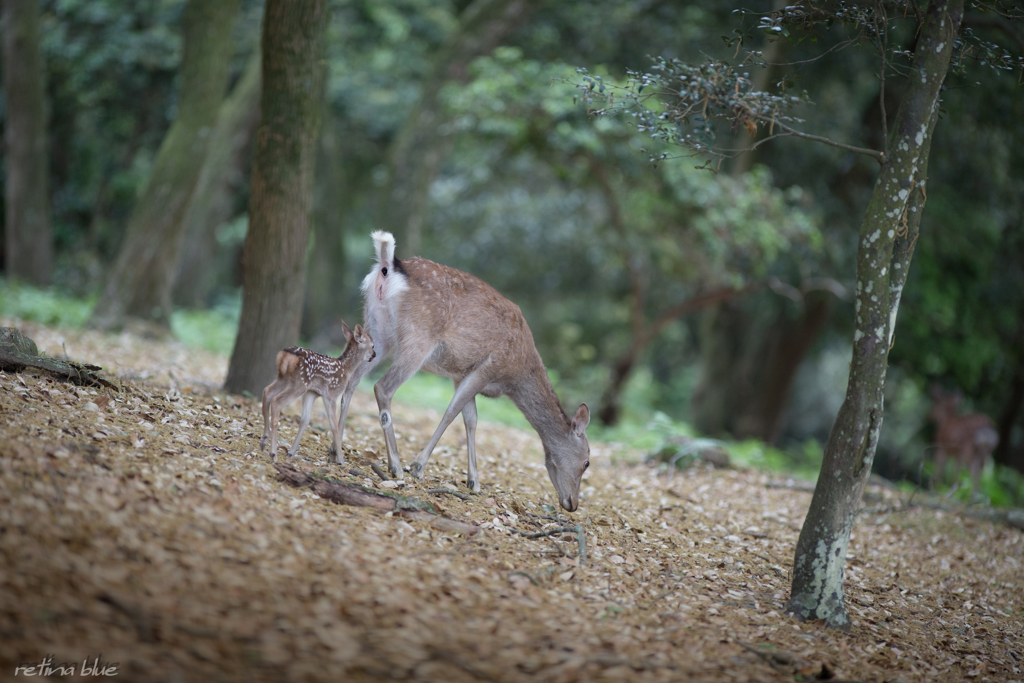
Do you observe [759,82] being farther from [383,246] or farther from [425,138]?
[383,246]

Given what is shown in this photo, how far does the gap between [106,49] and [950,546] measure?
17.5 m

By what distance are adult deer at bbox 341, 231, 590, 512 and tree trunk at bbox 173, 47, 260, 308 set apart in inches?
253

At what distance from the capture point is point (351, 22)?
16922 mm

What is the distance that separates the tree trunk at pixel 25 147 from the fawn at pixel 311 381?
37.2 ft

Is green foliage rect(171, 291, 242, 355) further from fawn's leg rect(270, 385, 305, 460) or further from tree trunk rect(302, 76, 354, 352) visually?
Answer: fawn's leg rect(270, 385, 305, 460)

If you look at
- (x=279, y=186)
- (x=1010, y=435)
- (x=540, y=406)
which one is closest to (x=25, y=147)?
(x=279, y=186)

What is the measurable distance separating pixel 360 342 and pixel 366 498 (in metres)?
1.27

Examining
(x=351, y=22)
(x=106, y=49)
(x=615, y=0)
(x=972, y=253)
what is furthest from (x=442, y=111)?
(x=972, y=253)

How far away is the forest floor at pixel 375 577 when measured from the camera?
3135mm

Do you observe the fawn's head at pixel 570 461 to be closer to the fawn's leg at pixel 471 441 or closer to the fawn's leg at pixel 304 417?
the fawn's leg at pixel 471 441

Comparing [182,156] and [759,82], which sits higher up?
[759,82]

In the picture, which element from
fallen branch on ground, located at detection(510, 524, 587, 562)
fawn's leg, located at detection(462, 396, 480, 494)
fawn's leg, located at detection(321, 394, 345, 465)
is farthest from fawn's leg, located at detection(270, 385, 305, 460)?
fallen branch on ground, located at detection(510, 524, 587, 562)

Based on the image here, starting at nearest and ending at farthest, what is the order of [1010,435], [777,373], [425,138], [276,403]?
[276,403], [425,138], [1010,435], [777,373]

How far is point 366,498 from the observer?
4.91 m
